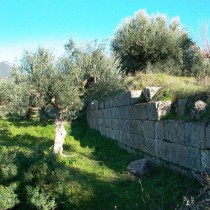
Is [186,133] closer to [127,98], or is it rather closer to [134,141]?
[134,141]

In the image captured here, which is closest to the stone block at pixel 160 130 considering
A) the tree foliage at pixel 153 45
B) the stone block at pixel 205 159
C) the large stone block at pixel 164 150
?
the large stone block at pixel 164 150

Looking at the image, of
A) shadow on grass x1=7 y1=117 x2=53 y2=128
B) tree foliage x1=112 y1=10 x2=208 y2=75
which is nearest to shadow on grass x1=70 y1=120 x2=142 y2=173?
shadow on grass x1=7 y1=117 x2=53 y2=128

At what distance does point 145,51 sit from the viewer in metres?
24.2

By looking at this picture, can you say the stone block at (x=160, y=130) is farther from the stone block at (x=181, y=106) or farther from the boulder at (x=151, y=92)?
the boulder at (x=151, y=92)

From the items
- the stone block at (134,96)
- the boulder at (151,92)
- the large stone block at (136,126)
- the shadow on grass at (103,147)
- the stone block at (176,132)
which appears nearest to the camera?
the stone block at (176,132)

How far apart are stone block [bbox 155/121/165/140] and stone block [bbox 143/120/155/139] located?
280 mm

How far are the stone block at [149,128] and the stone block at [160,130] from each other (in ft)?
0.92

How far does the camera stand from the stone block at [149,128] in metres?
12.2

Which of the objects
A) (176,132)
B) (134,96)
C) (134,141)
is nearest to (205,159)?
(176,132)

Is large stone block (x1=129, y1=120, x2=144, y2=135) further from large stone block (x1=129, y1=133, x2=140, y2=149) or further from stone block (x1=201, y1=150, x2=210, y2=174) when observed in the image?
stone block (x1=201, y1=150, x2=210, y2=174)

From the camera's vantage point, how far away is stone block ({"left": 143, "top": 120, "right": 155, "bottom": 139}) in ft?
40.1

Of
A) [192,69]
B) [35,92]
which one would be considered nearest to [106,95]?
[35,92]

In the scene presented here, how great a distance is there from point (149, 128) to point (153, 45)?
12265mm

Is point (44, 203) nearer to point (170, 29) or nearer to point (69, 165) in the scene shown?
point (69, 165)
